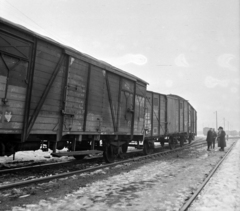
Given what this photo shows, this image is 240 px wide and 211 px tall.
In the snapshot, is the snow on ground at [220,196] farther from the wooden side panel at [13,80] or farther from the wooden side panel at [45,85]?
the wooden side panel at [13,80]

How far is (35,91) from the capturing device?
5379 millimetres

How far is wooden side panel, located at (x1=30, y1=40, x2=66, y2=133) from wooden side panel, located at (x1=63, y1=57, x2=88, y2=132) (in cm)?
27

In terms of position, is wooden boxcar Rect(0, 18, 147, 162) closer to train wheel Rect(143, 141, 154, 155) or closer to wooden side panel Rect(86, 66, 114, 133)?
wooden side panel Rect(86, 66, 114, 133)

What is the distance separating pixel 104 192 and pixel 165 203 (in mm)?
1329

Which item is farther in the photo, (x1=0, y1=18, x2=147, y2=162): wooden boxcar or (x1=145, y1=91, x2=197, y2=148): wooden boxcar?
A: (x1=145, y1=91, x2=197, y2=148): wooden boxcar

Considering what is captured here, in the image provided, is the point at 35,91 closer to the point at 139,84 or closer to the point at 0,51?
the point at 0,51

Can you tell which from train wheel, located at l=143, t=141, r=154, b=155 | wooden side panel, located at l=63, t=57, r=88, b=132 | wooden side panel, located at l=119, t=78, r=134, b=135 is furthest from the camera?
train wheel, located at l=143, t=141, r=154, b=155

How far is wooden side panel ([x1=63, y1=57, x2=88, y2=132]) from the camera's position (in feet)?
20.6

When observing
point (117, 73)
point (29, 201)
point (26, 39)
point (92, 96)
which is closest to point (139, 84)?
point (117, 73)

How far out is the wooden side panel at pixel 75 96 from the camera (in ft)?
20.6

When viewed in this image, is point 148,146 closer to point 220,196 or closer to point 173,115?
point 173,115

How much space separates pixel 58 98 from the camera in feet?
19.8

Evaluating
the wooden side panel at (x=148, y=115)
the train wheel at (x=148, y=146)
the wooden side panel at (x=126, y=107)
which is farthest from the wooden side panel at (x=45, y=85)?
the train wheel at (x=148, y=146)

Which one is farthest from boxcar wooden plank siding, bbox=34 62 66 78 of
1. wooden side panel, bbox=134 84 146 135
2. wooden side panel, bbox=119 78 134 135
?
Result: wooden side panel, bbox=134 84 146 135
